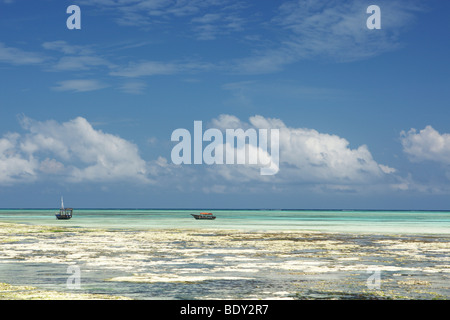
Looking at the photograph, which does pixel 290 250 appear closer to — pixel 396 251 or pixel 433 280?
pixel 396 251

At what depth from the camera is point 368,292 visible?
64.2 feet

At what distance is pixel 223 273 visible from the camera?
81.3 ft

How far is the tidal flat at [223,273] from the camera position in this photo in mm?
19328

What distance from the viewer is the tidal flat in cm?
1933
